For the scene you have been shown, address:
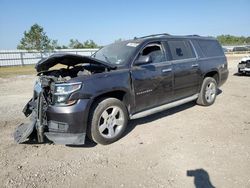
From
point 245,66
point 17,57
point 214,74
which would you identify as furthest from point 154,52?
point 17,57

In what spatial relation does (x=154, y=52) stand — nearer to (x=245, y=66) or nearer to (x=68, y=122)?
(x=68, y=122)

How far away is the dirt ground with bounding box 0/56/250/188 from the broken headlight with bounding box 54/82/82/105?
91 cm

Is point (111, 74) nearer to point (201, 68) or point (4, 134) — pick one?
point (4, 134)

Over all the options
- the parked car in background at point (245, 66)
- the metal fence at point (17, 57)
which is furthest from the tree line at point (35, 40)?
the parked car in background at point (245, 66)

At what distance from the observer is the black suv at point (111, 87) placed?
3.97 metres

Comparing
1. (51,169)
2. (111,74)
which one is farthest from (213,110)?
(51,169)

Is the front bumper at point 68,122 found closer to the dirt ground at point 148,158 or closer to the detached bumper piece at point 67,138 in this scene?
the detached bumper piece at point 67,138

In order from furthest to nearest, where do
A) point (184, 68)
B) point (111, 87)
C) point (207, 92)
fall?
point (207, 92), point (184, 68), point (111, 87)

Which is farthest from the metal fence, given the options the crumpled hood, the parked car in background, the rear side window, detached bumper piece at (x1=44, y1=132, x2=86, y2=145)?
detached bumper piece at (x1=44, y1=132, x2=86, y2=145)

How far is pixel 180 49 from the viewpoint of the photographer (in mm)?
5871

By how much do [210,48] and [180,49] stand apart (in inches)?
61.3

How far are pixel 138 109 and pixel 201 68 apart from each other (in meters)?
2.42

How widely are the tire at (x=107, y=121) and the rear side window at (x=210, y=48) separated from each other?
3.30 m

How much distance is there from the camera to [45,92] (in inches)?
167
